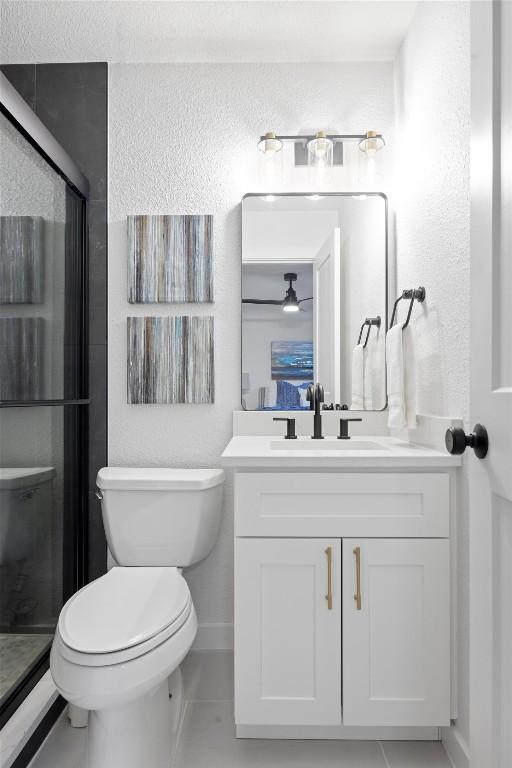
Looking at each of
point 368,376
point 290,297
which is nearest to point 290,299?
point 290,297

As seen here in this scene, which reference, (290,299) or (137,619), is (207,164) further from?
(137,619)

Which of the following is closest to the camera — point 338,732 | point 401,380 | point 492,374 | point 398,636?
point 492,374

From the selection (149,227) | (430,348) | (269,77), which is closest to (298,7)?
(269,77)

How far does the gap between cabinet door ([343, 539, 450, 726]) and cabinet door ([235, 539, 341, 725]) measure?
0.15 ft

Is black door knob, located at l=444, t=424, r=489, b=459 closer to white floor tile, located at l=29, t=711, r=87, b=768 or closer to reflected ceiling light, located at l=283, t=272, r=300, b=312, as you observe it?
reflected ceiling light, located at l=283, t=272, r=300, b=312

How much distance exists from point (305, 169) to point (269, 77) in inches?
15.7

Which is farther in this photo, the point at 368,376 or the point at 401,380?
the point at 368,376

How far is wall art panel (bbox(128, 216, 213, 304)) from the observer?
2082 mm

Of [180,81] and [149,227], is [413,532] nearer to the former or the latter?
[149,227]

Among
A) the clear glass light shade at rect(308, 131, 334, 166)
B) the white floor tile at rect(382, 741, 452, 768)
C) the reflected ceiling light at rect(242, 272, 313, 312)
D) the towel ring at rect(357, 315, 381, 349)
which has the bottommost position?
the white floor tile at rect(382, 741, 452, 768)

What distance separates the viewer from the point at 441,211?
1570 mm

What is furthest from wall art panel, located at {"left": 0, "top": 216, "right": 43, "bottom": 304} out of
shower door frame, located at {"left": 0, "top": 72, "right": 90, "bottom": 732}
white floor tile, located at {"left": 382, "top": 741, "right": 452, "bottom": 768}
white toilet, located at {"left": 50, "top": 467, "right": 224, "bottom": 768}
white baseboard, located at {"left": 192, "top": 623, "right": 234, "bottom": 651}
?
white floor tile, located at {"left": 382, "top": 741, "right": 452, "bottom": 768}

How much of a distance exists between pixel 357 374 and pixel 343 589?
2.92 feet

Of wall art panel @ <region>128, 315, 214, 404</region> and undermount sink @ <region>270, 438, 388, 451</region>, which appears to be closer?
undermount sink @ <region>270, 438, 388, 451</region>
